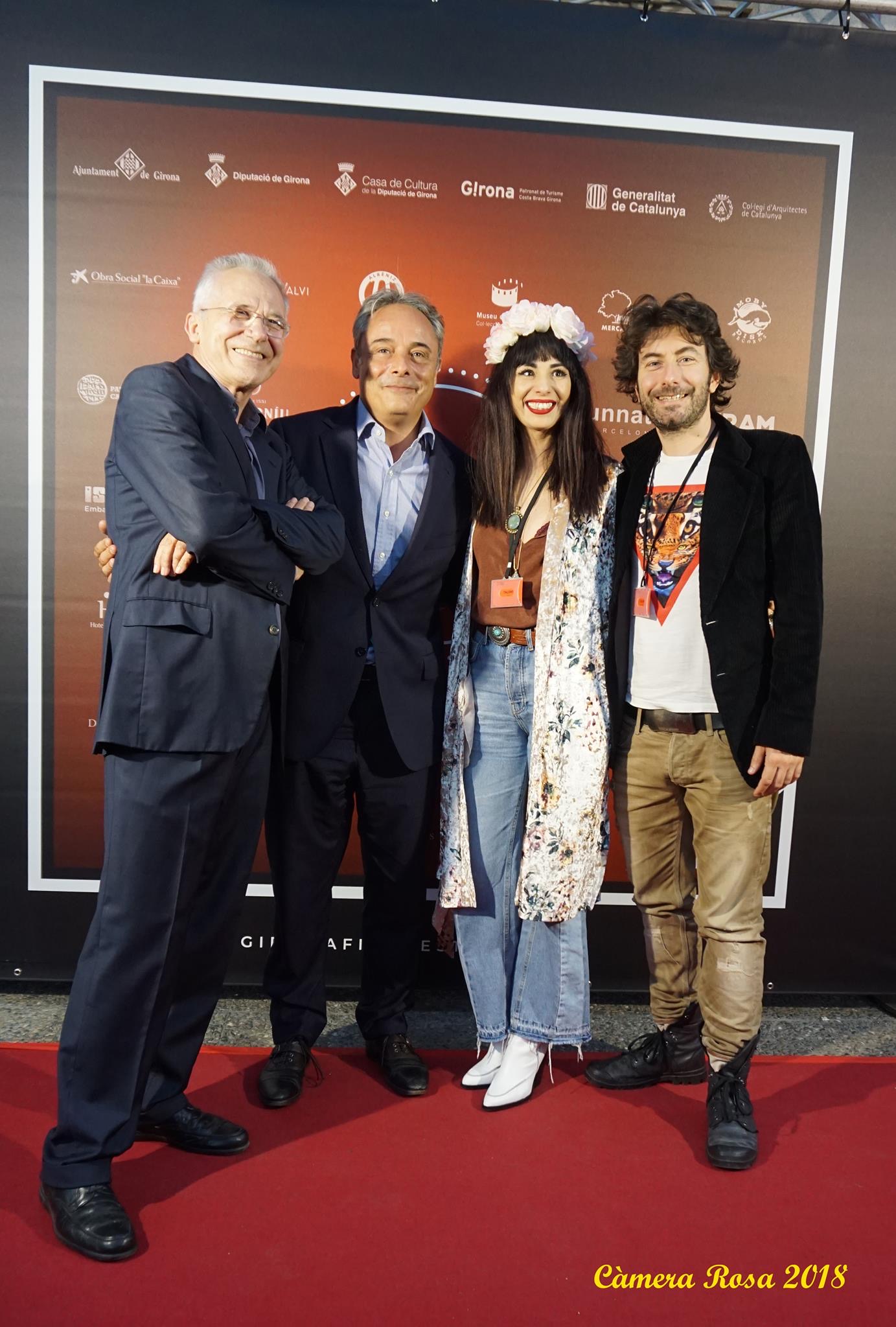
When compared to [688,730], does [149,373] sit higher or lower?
higher

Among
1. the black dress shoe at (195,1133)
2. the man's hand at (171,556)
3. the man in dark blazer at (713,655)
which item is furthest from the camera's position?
the man in dark blazer at (713,655)

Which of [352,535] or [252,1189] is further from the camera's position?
[352,535]

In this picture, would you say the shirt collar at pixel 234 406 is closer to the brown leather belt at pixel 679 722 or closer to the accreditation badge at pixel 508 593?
the accreditation badge at pixel 508 593

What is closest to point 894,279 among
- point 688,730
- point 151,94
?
point 688,730

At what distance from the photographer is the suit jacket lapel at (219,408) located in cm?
198

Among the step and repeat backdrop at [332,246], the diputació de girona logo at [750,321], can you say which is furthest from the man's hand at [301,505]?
the diputació de girona logo at [750,321]

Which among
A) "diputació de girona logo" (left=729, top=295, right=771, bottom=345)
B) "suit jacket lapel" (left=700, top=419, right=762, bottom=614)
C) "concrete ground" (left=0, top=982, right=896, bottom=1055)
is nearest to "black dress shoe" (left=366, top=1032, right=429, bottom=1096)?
"concrete ground" (left=0, top=982, right=896, bottom=1055)

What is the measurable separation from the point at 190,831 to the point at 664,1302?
1.25 metres

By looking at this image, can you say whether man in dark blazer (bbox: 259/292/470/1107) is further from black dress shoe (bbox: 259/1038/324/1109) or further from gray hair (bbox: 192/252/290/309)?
gray hair (bbox: 192/252/290/309)

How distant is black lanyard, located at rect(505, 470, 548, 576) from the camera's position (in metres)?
2.39

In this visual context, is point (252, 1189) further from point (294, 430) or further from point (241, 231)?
point (241, 231)

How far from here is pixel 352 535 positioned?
2363mm

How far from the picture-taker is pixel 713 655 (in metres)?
2.25

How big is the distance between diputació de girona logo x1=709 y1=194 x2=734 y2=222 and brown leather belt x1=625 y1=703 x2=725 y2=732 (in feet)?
5.33
